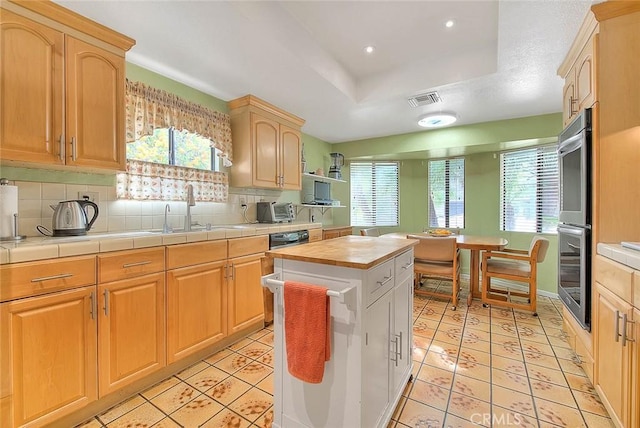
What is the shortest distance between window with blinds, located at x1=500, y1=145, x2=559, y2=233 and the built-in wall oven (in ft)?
5.65

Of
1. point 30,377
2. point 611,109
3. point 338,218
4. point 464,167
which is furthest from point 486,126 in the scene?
point 30,377

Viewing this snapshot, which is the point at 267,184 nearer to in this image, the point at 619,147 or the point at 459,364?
the point at 459,364

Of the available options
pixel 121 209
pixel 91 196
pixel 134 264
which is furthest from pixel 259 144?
pixel 134 264

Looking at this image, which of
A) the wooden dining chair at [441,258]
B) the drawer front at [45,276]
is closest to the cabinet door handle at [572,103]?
the wooden dining chair at [441,258]

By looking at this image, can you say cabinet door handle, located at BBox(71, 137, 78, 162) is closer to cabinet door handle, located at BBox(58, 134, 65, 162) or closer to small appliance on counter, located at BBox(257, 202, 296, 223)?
cabinet door handle, located at BBox(58, 134, 65, 162)

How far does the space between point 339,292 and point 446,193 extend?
4139 millimetres

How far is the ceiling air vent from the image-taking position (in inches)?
111

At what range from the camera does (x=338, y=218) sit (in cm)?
→ 507

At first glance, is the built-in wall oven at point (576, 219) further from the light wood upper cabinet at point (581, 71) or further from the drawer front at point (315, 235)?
the drawer front at point (315, 235)

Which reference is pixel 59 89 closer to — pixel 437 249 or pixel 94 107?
pixel 94 107

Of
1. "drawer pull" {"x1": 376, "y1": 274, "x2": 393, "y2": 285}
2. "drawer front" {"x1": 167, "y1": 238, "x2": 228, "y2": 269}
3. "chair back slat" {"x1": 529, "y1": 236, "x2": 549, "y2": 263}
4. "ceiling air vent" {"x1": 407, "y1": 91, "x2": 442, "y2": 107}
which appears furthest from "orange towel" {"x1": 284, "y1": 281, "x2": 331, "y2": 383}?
"chair back slat" {"x1": 529, "y1": 236, "x2": 549, "y2": 263}

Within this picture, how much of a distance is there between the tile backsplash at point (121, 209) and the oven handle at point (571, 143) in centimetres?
301

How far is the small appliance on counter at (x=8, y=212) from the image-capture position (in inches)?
58.9

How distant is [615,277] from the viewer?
4.55ft
